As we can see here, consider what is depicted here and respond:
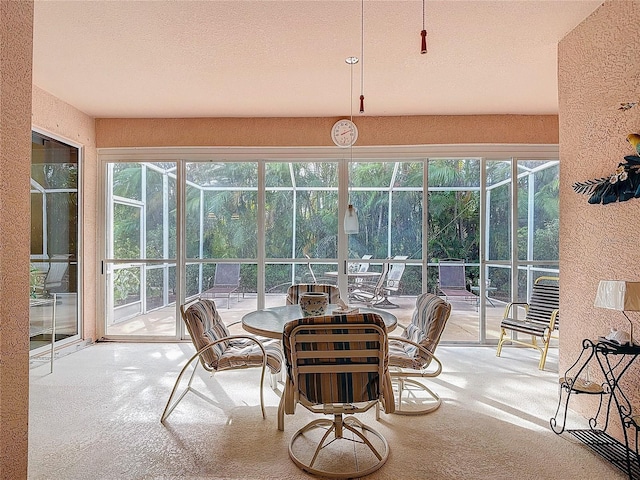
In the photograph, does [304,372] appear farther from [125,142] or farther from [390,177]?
[125,142]

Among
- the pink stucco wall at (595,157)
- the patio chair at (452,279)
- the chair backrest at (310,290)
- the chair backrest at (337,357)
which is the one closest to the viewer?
the chair backrest at (337,357)

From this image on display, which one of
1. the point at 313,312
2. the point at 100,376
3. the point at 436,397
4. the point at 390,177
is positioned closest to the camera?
the point at 313,312

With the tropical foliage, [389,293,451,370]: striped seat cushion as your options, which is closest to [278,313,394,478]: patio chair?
[389,293,451,370]: striped seat cushion

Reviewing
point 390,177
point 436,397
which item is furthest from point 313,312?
point 390,177

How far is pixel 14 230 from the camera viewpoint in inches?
62.8

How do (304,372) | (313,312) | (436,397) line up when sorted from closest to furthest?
(304,372) < (313,312) < (436,397)

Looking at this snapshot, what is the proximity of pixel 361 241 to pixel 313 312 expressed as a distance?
2.19 meters

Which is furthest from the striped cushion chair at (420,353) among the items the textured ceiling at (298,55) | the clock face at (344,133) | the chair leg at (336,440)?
the clock face at (344,133)

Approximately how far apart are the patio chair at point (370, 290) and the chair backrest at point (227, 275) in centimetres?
145

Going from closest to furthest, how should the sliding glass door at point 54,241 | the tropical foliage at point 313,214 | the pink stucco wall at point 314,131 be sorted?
the sliding glass door at point 54,241
the pink stucco wall at point 314,131
the tropical foliage at point 313,214

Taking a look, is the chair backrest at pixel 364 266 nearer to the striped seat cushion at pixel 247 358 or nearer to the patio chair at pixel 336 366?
the striped seat cushion at pixel 247 358

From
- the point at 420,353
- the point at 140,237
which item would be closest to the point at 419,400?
the point at 420,353

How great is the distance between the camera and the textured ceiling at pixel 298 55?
265 centimetres

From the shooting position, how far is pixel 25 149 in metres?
1.65
